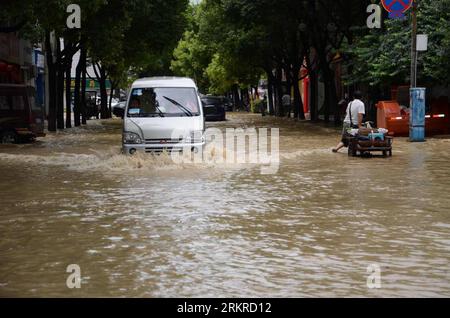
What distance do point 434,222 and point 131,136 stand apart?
8.76m

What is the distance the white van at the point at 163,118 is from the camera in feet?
56.9

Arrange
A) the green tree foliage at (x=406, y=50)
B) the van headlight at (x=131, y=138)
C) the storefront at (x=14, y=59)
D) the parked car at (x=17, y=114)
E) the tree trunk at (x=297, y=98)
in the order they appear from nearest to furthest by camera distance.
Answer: the van headlight at (x=131, y=138), the parked car at (x=17, y=114), the green tree foliage at (x=406, y=50), the storefront at (x=14, y=59), the tree trunk at (x=297, y=98)

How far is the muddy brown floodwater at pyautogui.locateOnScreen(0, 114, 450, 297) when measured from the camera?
6949 mm

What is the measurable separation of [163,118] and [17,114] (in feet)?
33.3

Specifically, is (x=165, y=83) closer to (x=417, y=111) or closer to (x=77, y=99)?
(x=417, y=111)

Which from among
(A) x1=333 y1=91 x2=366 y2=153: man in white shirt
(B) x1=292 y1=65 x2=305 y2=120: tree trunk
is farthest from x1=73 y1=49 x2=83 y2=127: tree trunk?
(A) x1=333 y1=91 x2=366 y2=153: man in white shirt

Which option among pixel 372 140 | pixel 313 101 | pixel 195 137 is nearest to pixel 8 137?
pixel 195 137

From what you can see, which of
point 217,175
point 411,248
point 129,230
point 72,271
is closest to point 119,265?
point 72,271

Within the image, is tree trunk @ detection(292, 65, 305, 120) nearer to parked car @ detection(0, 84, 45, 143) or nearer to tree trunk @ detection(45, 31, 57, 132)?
tree trunk @ detection(45, 31, 57, 132)

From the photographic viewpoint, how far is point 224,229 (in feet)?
31.8

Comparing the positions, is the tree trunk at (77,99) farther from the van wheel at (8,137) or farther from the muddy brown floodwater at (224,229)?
the muddy brown floodwater at (224,229)

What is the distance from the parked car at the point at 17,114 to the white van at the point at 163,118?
8552 millimetres

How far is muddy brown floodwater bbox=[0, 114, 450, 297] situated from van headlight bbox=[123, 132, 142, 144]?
1.24ft

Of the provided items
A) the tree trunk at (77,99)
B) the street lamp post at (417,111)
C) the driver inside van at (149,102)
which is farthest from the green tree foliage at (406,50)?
the tree trunk at (77,99)
